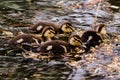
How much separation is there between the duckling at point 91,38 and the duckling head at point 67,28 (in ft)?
1.67

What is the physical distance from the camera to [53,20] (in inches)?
336

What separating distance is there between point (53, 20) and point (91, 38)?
1394 mm

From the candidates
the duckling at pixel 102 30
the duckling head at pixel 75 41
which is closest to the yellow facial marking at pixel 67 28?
the duckling at pixel 102 30

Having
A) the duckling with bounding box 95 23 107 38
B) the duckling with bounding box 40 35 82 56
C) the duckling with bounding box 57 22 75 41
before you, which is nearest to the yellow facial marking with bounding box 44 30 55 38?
the duckling with bounding box 57 22 75 41

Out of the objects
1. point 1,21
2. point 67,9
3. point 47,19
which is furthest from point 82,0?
point 1,21

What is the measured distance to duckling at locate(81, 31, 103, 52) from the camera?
7.30m

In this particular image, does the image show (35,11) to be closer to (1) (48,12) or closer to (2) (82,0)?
(1) (48,12)

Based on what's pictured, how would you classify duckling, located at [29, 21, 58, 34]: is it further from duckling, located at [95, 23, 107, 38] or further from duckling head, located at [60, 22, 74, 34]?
duckling, located at [95, 23, 107, 38]

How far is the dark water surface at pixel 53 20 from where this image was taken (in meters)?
6.06

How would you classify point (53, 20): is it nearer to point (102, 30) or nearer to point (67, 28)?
point (67, 28)

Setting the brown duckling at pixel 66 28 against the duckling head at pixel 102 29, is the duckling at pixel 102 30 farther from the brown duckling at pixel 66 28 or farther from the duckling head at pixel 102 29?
the brown duckling at pixel 66 28

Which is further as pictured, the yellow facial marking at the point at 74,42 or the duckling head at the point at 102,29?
the duckling head at the point at 102,29

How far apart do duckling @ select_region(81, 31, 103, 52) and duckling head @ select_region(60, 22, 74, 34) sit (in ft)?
1.67

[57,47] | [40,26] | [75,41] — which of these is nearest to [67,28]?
[40,26]
